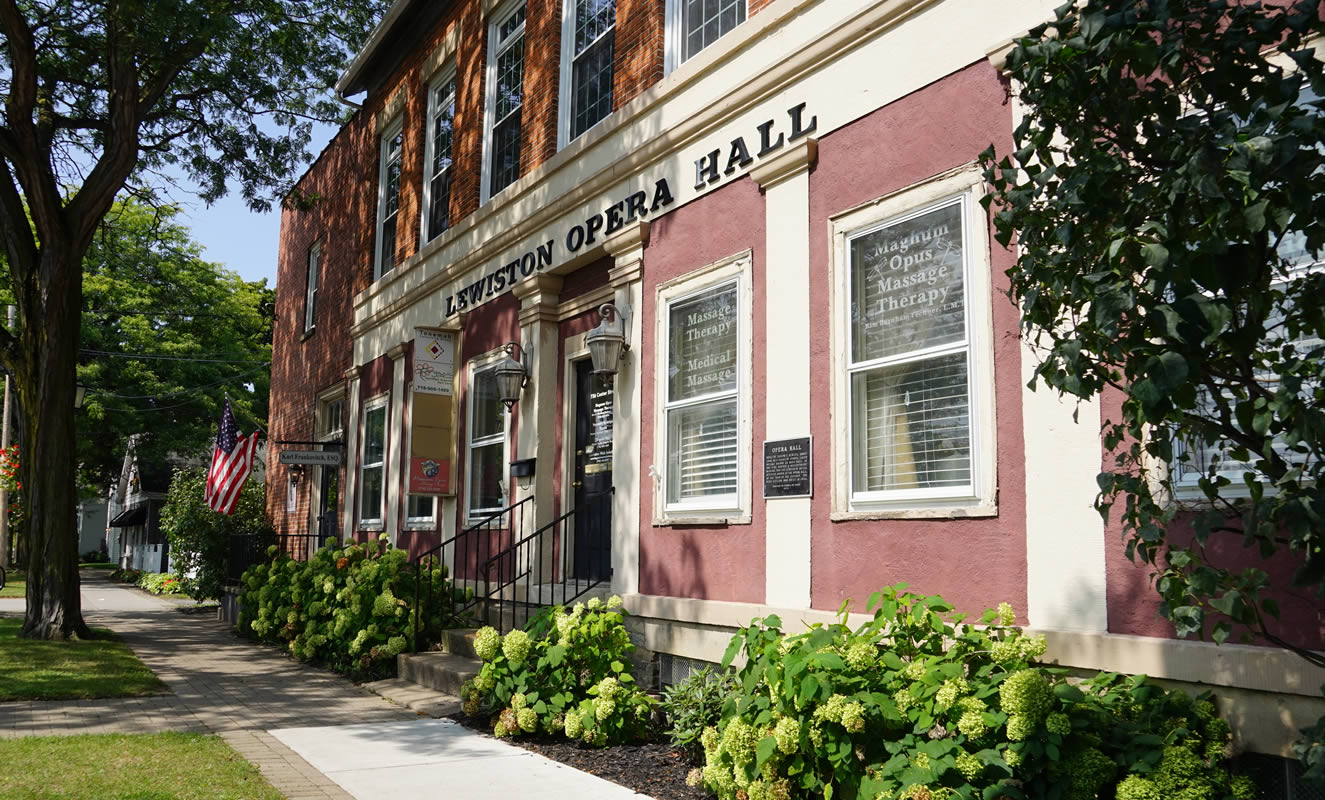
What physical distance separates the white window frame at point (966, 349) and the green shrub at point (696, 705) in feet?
4.20

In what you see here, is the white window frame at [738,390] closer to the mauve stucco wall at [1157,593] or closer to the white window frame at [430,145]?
the mauve stucco wall at [1157,593]

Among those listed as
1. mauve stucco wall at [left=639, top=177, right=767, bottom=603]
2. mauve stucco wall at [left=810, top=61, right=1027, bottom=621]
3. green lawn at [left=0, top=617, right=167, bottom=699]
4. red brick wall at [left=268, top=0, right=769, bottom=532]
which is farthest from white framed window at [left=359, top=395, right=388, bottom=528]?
mauve stucco wall at [left=810, top=61, right=1027, bottom=621]

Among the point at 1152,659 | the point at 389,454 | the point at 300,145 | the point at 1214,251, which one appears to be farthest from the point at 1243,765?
the point at 300,145

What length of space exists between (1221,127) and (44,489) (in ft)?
42.3

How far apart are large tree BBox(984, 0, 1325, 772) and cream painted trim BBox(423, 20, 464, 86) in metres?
10.7

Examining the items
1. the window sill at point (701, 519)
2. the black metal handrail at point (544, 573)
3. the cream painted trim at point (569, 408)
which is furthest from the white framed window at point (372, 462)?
the window sill at point (701, 519)

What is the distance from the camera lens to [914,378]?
634cm

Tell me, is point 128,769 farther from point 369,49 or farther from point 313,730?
point 369,49

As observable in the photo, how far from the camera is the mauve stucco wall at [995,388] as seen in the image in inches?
220

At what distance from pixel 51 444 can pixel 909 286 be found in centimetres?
1056

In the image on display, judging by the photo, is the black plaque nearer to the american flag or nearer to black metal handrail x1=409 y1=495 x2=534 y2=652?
black metal handrail x1=409 y1=495 x2=534 y2=652

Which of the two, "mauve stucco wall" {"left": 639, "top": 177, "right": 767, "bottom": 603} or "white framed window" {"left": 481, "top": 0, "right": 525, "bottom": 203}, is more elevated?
"white framed window" {"left": 481, "top": 0, "right": 525, "bottom": 203}

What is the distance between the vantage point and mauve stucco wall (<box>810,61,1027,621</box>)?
18.4 feet

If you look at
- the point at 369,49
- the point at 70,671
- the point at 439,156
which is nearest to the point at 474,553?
the point at 70,671
